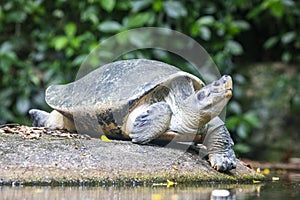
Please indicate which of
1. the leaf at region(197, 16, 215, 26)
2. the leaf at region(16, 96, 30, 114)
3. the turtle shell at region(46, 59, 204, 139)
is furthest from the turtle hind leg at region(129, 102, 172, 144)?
the leaf at region(16, 96, 30, 114)

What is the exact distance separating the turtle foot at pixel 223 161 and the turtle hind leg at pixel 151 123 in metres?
0.39

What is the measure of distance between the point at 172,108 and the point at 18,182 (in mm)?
1327

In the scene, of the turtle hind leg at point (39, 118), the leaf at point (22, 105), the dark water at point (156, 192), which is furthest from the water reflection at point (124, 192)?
the leaf at point (22, 105)

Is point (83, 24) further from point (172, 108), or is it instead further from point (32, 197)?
point (32, 197)

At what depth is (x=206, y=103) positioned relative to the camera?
13.1 feet

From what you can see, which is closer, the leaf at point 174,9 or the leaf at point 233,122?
the leaf at point 174,9

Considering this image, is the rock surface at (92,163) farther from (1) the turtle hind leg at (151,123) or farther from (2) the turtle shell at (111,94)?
(2) the turtle shell at (111,94)

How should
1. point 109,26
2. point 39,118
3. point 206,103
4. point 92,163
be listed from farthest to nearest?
point 109,26 → point 39,118 → point 206,103 → point 92,163

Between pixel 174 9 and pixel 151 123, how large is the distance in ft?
12.4

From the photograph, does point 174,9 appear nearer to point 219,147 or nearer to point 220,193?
point 219,147

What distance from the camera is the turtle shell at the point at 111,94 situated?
4.22 meters

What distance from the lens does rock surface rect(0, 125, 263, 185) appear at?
11.6ft

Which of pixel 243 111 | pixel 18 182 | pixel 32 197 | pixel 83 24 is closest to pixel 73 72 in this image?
pixel 83 24

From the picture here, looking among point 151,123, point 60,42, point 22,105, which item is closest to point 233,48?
point 60,42
